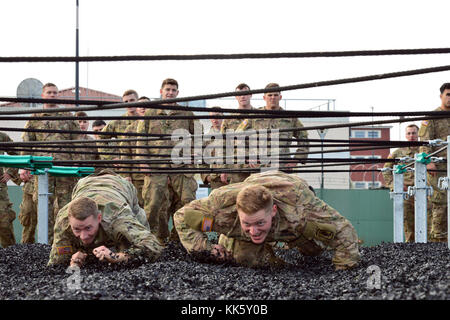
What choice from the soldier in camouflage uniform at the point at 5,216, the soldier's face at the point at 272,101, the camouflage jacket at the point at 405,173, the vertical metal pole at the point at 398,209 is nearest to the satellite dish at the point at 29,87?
the soldier in camouflage uniform at the point at 5,216

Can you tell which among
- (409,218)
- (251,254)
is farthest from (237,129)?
(251,254)

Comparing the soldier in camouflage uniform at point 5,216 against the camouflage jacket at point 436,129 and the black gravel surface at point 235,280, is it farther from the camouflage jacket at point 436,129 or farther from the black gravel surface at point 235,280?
the camouflage jacket at point 436,129

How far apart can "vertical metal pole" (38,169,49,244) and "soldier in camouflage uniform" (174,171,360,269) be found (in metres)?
2.58

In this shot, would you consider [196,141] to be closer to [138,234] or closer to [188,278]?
[138,234]

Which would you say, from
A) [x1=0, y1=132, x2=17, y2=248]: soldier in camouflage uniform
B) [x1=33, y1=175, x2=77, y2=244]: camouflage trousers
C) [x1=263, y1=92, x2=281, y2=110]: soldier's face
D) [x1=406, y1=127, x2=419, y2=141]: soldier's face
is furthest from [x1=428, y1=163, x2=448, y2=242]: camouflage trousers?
[x1=0, y1=132, x2=17, y2=248]: soldier in camouflage uniform

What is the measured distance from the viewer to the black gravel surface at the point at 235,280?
107 inches

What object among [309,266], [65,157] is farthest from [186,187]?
[309,266]

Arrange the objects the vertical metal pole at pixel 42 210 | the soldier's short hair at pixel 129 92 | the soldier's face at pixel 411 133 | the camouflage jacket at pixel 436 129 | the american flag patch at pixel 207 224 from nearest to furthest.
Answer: the american flag patch at pixel 207 224
the vertical metal pole at pixel 42 210
the camouflage jacket at pixel 436 129
the soldier's short hair at pixel 129 92
the soldier's face at pixel 411 133

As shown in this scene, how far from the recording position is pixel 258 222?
12.5 feet

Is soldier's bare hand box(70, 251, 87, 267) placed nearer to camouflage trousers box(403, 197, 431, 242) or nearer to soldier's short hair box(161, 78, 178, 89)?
soldier's short hair box(161, 78, 178, 89)

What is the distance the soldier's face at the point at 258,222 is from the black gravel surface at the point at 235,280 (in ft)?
0.84

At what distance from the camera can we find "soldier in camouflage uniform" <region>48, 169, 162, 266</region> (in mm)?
4070
